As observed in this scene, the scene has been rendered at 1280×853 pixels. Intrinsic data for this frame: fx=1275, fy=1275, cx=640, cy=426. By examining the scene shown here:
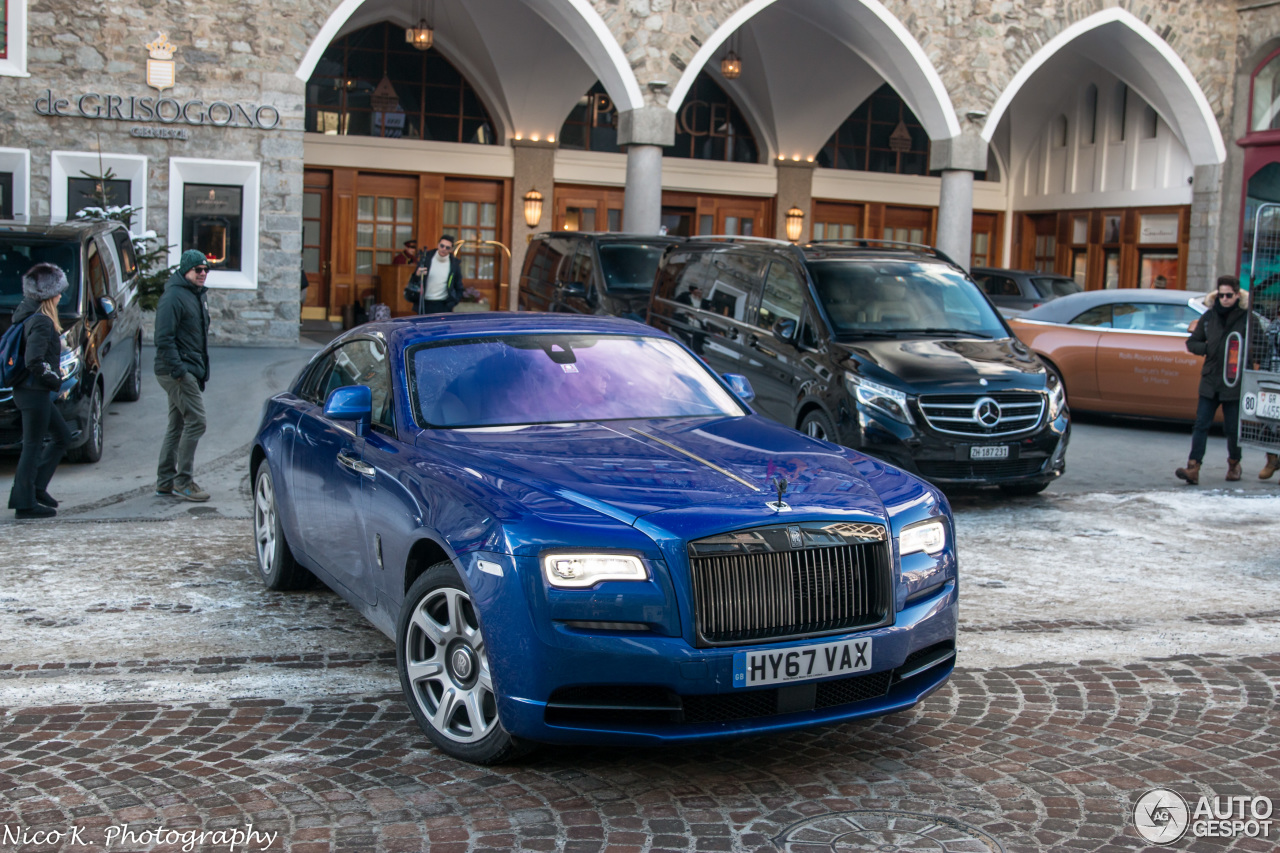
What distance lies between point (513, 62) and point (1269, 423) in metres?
18.9

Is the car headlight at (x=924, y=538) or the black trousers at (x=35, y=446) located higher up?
the car headlight at (x=924, y=538)

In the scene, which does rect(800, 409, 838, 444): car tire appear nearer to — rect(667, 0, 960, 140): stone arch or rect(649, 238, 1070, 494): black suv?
rect(649, 238, 1070, 494): black suv

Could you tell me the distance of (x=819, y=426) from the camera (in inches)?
385

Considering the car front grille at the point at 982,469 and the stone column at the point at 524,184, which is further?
the stone column at the point at 524,184

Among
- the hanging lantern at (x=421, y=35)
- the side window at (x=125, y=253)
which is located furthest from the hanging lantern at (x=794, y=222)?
the side window at (x=125, y=253)

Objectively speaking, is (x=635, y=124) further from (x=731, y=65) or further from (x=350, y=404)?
(x=350, y=404)

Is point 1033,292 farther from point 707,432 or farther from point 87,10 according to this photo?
point 707,432

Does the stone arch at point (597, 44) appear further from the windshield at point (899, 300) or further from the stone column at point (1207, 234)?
the stone column at point (1207, 234)

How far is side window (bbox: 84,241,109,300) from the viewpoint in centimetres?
1125

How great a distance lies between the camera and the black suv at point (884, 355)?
30.1 ft

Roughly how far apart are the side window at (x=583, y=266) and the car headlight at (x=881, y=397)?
577 centimetres

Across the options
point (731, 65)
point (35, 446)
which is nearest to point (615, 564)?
point (35, 446)

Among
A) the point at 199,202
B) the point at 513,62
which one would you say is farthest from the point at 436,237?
the point at 199,202

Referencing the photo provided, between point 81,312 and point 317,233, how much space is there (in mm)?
14891
